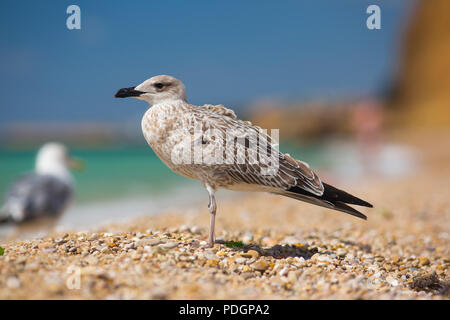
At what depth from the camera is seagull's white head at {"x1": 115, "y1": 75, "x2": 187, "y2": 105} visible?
3.94 meters

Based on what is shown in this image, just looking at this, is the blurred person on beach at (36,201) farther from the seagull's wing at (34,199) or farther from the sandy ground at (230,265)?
the sandy ground at (230,265)

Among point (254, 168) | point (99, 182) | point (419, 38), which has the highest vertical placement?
point (419, 38)

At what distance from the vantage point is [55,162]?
8.53 metres

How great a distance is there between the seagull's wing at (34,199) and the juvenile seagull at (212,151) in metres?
4.67

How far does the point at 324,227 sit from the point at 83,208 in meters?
6.90

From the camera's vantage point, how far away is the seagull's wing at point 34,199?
7555 millimetres

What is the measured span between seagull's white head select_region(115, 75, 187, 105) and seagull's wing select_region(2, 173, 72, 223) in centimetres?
465

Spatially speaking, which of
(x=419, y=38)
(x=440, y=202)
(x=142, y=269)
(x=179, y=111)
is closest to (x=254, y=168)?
(x=179, y=111)

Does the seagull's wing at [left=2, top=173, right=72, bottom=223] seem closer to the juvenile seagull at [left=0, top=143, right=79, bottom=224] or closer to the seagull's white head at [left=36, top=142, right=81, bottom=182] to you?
the juvenile seagull at [left=0, top=143, right=79, bottom=224]

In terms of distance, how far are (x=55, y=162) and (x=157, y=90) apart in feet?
17.8

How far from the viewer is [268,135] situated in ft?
13.9

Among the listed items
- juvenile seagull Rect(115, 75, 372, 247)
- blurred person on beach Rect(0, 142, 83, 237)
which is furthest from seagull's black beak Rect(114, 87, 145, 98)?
blurred person on beach Rect(0, 142, 83, 237)
